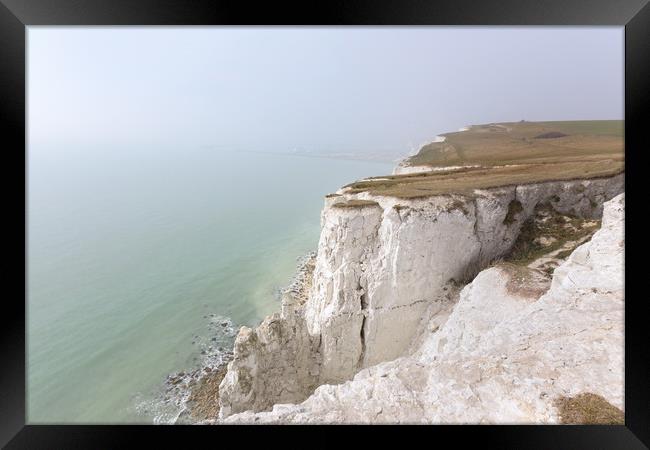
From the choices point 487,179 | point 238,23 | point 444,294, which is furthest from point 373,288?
point 238,23

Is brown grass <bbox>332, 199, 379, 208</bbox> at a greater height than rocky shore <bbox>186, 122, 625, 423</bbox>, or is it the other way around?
brown grass <bbox>332, 199, 379, 208</bbox>

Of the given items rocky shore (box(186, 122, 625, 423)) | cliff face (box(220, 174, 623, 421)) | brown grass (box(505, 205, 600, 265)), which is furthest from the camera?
brown grass (box(505, 205, 600, 265))

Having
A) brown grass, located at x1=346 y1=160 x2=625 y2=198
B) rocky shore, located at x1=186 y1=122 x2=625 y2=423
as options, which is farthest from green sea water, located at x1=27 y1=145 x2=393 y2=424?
brown grass, located at x1=346 y1=160 x2=625 y2=198

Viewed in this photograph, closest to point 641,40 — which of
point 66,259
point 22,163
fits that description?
point 22,163

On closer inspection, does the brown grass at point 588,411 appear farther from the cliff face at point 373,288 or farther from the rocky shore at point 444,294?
the cliff face at point 373,288

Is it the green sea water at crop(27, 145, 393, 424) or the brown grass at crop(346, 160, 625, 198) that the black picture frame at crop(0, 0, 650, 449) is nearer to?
the green sea water at crop(27, 145, 393, 424)

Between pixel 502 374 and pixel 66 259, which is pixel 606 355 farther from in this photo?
pixel 66 259

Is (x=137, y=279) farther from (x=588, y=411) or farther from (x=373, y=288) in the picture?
(x=588, y=411)
